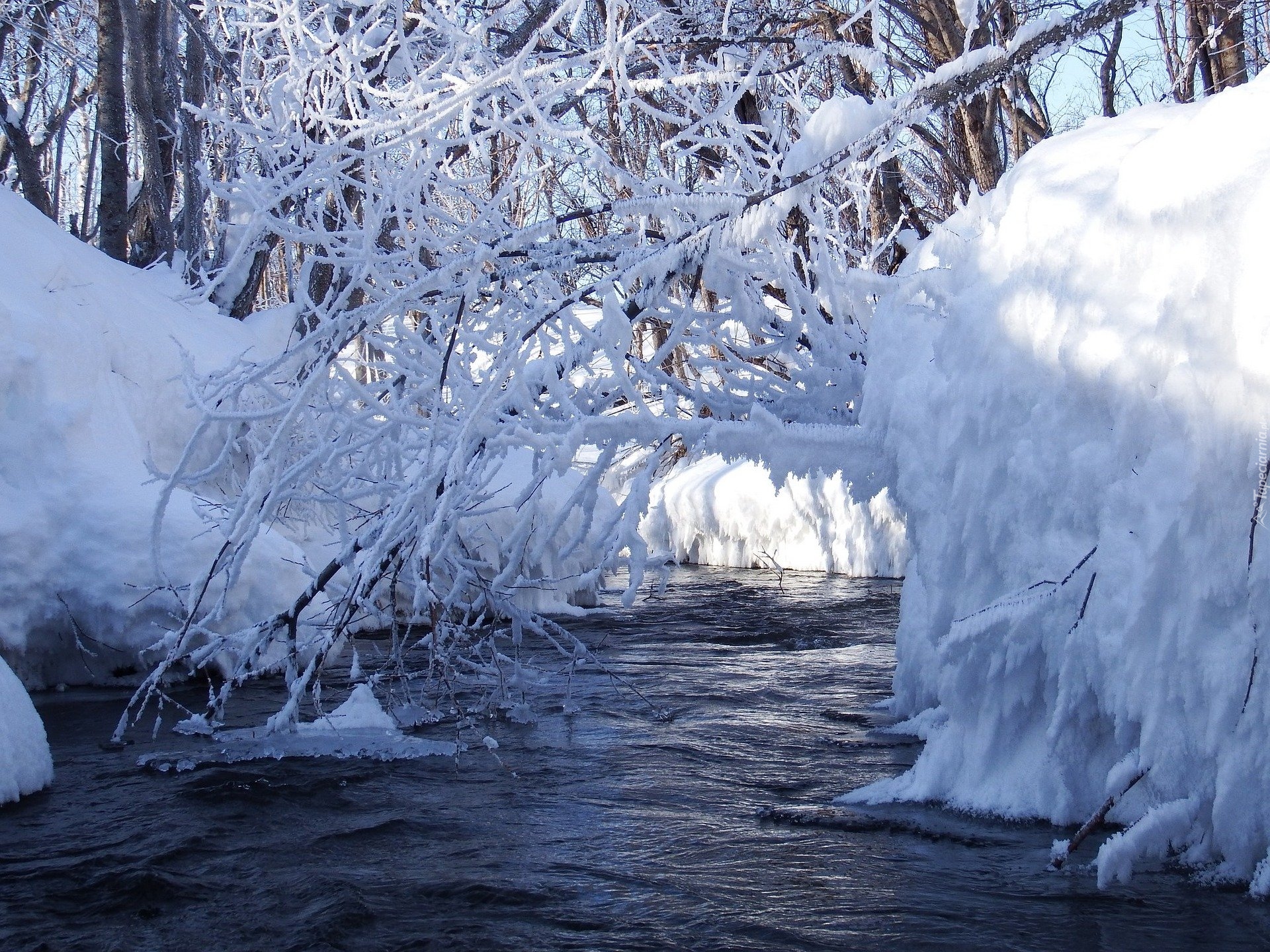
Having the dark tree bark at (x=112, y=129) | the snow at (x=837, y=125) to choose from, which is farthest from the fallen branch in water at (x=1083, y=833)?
the dark tree bark at (x=112, y=129)

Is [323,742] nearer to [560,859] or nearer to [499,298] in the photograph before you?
[560,859]

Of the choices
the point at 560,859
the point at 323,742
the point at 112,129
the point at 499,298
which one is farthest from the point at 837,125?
the point at 112,129

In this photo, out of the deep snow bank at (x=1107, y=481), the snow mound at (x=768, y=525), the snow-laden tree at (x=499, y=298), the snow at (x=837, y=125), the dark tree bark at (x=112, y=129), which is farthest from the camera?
the snow mound at (x=768, y=525)

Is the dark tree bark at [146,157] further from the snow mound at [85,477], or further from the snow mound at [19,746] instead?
the snow mound at [19,746]

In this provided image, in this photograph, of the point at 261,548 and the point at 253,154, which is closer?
the point at 261,548

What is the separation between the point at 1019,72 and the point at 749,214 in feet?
3.92

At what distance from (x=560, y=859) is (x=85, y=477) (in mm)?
4685

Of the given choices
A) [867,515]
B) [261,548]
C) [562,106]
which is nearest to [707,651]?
[261,548]

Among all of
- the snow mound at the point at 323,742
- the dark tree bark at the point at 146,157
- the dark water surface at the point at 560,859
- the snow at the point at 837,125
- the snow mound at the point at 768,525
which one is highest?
the dark tree bark at the point at 146,157

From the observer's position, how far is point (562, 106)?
731 cm

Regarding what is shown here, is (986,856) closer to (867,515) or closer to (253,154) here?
(253,154)

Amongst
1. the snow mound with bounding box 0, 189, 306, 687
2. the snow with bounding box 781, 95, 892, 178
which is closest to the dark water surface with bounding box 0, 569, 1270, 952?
the snow mound with bounding box 0, 189, 306, 687

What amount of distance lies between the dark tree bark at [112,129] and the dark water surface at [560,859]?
23.5 feet

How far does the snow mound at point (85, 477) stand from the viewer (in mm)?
6602
